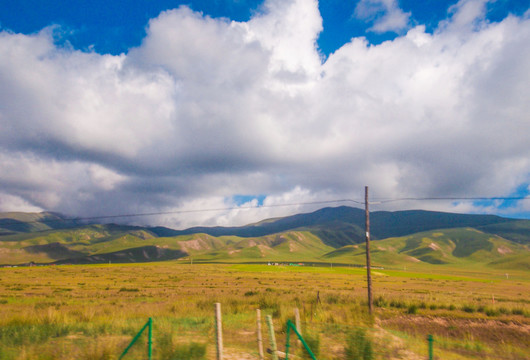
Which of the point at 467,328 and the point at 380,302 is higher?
the point at 467,328

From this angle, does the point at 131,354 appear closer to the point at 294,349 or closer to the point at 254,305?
the point at 294,349

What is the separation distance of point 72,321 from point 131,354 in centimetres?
813

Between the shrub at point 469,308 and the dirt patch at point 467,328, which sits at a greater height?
the dirt patch at point 467,328

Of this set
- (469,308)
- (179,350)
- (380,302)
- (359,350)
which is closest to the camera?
(179,350)

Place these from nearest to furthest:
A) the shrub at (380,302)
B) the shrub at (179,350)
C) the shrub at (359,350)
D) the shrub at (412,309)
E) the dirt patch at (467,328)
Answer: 1. the shrub at (179,350)
2. the shrub at (359,350)
3. the dirt patch at (467,328)
4. the shrub at (412,309)
5. the shrub at (380,302)

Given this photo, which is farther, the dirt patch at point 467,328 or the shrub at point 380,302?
the shrub at point 380,302

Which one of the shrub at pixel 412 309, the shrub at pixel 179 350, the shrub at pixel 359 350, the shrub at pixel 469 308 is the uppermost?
the shrub at pixel 179 350

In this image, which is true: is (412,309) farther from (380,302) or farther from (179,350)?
(179,350)

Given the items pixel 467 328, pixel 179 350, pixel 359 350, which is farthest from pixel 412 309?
pixel 179 350

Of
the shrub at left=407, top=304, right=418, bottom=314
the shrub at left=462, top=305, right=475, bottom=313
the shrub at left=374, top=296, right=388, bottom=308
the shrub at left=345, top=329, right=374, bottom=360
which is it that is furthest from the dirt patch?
the shrub at left=345, top=329, right=374, bottom=360

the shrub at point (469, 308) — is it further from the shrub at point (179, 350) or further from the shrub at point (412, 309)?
the shrub at point (179, 350)

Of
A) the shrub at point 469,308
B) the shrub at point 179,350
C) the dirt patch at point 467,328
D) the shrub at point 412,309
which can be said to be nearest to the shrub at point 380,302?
the shrub at point 412,309

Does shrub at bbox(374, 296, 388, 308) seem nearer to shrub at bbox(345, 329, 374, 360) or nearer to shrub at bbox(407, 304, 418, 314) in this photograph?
shrub at bbox(407, 304, 418, 314)

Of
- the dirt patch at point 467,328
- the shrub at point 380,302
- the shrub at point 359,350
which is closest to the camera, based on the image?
the shrub at point 359,350
